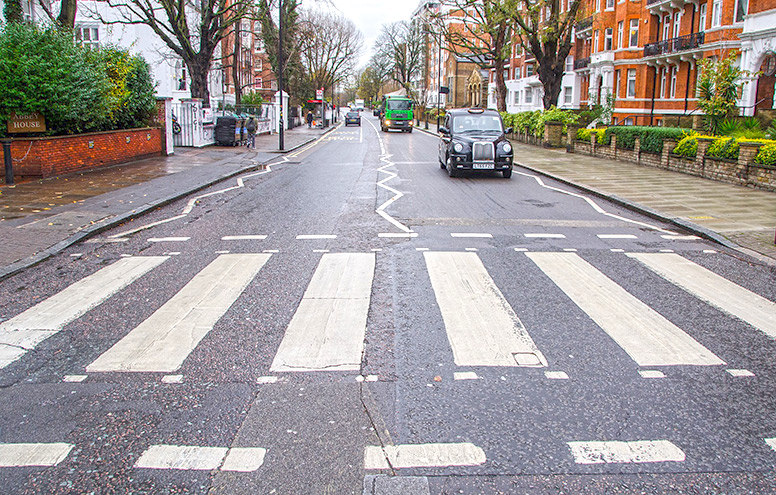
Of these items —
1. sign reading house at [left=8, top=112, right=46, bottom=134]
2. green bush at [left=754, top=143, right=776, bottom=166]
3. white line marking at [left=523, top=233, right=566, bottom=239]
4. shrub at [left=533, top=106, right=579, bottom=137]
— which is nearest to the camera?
white line marking at [left=523, top=233, right=566, bottom=239]

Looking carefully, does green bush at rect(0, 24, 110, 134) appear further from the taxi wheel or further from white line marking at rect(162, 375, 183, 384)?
white line marking at rect(162, 375, 183, 384)

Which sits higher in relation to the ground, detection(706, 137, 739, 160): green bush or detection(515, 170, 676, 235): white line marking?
detection(706, 137, 739, 160): green bush

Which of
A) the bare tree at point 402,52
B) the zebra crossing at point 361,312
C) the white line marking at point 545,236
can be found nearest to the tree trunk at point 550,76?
the white line marking at point 545,236

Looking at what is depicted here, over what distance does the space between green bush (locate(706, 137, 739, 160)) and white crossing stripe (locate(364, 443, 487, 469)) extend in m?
14.8

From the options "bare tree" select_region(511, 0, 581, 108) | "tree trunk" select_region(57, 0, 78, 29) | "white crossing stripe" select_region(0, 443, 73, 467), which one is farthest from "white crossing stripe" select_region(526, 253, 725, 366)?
"bare tree" select_region(511, 0, 581, 108)

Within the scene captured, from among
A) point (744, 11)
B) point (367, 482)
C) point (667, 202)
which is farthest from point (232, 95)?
point (367, 482)

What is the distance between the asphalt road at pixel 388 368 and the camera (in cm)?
328

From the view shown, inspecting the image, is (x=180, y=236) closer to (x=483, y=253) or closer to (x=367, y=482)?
(x=483, y=253)

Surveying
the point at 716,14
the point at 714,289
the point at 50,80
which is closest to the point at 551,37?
the point at 716,14

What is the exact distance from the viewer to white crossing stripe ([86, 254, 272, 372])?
4.64 meters

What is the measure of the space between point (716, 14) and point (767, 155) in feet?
76.1

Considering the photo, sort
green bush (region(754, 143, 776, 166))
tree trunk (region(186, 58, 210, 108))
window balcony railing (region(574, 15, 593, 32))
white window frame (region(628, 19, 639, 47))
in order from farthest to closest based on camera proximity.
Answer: window balcony railing (region(574, 15, 593, 32)) < white window frame (region(628, 19, 639, 47)) < tree trunk (region(186, 58, 210, 108)) < green bush (region(754, 143, 776, 166))

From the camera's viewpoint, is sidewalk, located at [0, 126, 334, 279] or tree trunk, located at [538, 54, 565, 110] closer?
sidewalk, located at [0, 126, 334, 279]

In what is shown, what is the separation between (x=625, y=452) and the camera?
344 centimetres
